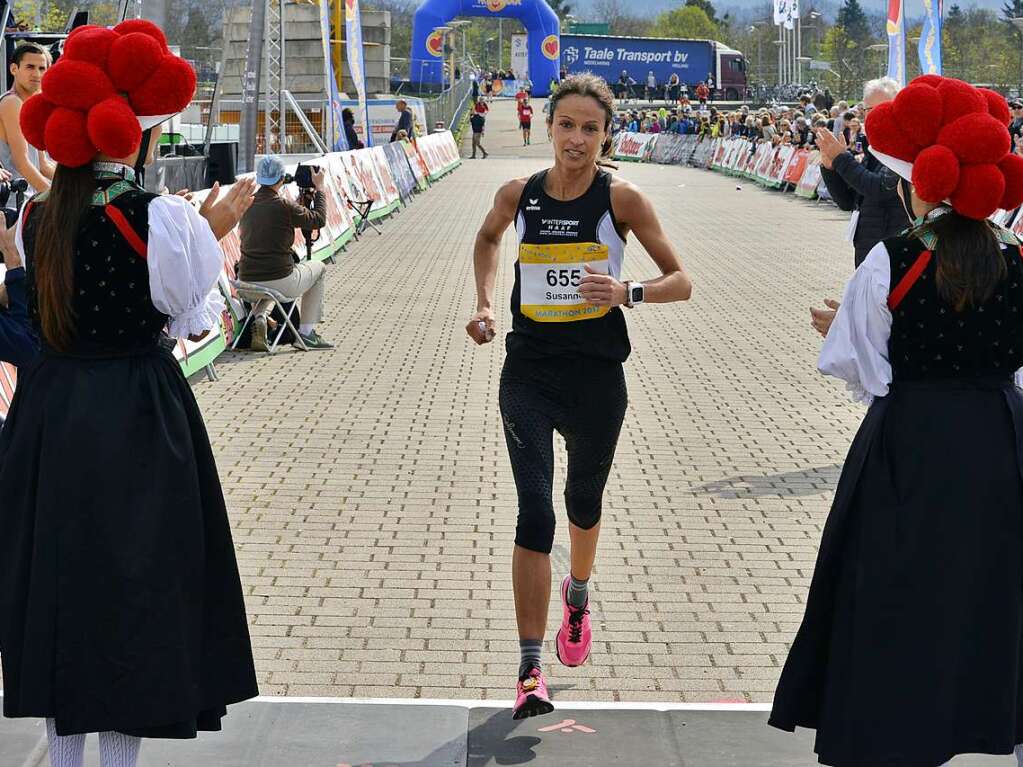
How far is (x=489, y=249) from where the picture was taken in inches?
202

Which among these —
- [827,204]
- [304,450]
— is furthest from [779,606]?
[827,204]

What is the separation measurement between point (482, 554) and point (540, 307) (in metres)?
2.09

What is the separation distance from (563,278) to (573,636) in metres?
1.25

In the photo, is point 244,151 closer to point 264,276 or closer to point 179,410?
point 264,276

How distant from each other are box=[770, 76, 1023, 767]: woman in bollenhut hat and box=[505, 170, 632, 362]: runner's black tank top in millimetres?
1140

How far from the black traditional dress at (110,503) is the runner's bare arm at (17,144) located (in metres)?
5.74

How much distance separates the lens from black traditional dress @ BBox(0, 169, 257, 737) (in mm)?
3654

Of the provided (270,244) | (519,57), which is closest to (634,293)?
(270,244)

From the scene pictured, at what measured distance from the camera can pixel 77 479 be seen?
12.0 feet

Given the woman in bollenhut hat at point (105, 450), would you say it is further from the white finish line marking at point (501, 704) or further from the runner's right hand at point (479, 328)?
the runner's right hand at point (479, 328)

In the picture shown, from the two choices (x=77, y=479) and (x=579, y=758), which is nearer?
(x=77, y=479)

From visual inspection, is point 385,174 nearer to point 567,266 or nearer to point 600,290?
point 567,266

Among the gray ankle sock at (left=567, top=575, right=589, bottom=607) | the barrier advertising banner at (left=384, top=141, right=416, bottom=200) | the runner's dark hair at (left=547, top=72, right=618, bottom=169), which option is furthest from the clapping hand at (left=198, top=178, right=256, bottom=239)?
the barrier advertising banner at (left=384, top=141, right=416, bottom=200)

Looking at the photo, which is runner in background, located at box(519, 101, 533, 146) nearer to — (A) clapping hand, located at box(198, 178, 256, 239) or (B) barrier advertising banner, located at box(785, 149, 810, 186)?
(B) barrier advertising banner, located at box(785, 149, 810, 186)
